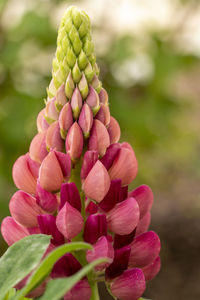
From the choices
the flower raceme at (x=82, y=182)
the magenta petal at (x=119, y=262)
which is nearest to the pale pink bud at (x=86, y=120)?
the flower raceme at (x=82, y=182)

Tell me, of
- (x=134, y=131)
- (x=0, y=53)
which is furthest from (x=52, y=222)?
(x=134, y=131)

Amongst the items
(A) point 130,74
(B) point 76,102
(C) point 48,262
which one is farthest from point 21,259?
(A) point 130,74

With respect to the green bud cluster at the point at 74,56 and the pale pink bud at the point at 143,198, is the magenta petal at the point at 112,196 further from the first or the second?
the green bud cluster at the point at 74,56

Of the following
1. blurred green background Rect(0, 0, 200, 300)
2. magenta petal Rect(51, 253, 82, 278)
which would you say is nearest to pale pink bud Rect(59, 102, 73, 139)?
magenta petal Rect(51, 253, 82, 278)

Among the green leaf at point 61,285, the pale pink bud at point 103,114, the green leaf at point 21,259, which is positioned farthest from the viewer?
the pale pink bud at point 103,114

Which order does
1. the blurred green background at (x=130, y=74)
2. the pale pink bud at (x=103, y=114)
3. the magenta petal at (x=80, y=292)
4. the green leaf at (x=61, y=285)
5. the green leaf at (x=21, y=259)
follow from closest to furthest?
1. the green leaf at (x=61, y=285)
2. the green leaf at (x=21, y=259)
3. the magenta petal at (x=80, y=292)
4. the pale pink bud at (x=103, y=114)
5. the blurred green background at (x=130, y=74)

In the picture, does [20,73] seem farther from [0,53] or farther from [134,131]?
[134,131]

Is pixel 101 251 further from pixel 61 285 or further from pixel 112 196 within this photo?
pixel 61 285
